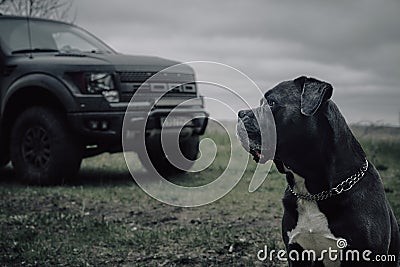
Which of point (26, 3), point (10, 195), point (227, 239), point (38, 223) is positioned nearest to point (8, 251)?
point (38, 223)

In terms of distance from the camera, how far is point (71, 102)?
27.1 ft

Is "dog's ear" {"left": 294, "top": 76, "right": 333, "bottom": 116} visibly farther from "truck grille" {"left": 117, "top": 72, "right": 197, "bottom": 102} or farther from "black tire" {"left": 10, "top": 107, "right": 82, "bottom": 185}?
"black tire" {"left": 10, "top": 107, "right": 82, "bottom": 185}

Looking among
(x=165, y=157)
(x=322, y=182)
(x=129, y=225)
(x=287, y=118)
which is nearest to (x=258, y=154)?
(x=287, y=118)

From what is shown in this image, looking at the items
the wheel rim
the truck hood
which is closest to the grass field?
the wheel rim

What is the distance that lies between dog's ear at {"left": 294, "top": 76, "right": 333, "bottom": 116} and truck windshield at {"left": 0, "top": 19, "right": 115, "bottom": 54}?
6169mm

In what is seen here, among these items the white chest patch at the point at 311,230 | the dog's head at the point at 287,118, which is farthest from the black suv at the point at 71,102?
the white chest patch at the point at 311,230

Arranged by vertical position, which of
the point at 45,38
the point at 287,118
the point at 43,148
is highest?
the point at 45,38

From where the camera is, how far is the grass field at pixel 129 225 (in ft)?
17.1

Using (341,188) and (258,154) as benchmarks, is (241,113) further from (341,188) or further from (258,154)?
(341,188)

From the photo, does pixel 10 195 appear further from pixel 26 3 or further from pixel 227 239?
pixel 26 3

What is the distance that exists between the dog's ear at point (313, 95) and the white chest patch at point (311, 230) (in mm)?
467

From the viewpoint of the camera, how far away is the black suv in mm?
8289

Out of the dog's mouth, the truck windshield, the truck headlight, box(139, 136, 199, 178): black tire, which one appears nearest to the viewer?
the dog's mouth

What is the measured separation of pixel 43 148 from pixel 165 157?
183 cm
